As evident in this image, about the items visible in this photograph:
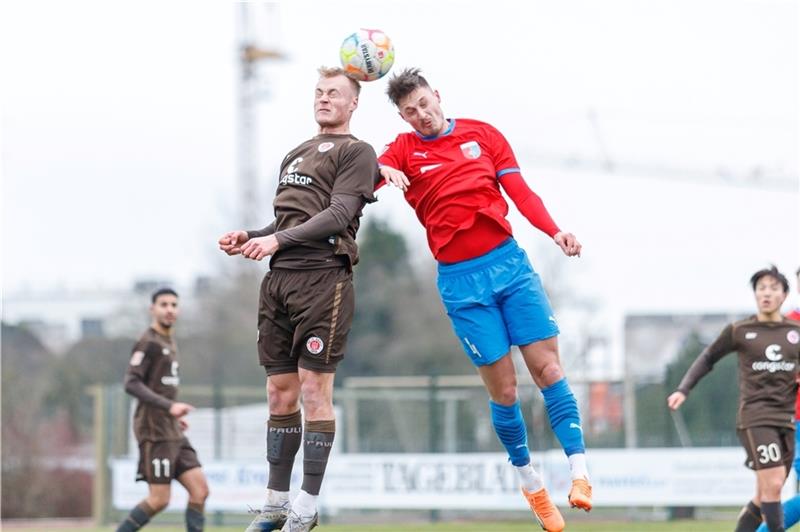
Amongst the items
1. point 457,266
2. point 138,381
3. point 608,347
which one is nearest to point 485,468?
point 138,381

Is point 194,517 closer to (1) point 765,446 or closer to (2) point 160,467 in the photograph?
(2) point 160,467

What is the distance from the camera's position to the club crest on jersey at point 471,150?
8.55 m

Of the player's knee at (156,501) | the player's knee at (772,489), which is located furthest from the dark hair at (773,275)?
the player's knee at (156,501)

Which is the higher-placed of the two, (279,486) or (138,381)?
(138,381)

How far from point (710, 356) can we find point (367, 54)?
420 centimetres

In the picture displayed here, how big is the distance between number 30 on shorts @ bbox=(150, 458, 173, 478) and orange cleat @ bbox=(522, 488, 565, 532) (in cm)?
436

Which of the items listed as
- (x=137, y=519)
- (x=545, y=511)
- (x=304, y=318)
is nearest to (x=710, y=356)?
(x=545, y=511)

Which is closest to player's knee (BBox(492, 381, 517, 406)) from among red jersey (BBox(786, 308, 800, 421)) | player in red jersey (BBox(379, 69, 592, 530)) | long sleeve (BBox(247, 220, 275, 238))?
player in red jersey (BBox(379, 69, 592, 530))

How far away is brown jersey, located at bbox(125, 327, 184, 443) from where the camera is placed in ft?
38.2

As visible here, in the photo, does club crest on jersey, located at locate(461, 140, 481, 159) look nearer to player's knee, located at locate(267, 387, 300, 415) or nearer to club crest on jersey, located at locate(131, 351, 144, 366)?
player's knee, located at locate(267, 387, 300, 415)

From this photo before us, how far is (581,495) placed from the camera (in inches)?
309

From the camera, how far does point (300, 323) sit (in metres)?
7.72

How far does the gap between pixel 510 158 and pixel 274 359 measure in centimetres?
217

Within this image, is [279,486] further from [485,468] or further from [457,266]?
[485,468]
